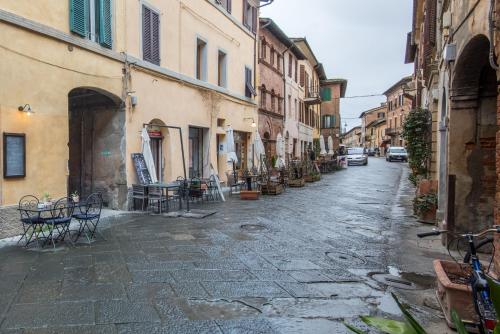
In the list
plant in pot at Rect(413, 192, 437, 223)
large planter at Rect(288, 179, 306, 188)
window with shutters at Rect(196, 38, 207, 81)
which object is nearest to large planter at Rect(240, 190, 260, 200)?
window with shutters at Rect(196, 38, 207, 81)

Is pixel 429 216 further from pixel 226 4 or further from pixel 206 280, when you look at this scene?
pixel 226 4

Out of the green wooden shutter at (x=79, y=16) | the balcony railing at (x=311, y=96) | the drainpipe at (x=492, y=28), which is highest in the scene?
the balcony railing at (x=311, y=96)

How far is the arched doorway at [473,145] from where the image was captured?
6.45m

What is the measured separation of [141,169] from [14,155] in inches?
139

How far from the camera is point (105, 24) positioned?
9.62 metres

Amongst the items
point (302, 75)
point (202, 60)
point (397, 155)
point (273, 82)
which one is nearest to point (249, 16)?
point (273, 82)

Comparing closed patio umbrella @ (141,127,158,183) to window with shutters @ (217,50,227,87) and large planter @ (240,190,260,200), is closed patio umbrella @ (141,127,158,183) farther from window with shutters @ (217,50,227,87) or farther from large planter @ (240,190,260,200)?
window with shutters @ (217,50,227,87)

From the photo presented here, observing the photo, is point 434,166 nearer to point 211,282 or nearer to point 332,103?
point 211,282

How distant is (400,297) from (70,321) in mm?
3365

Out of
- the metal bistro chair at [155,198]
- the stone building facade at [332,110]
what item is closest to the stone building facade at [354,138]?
the stone building facade at [332,110]

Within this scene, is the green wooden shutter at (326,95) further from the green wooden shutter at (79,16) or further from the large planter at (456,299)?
the large planter at (456,299)

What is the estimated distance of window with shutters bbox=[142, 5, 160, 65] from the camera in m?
11.1

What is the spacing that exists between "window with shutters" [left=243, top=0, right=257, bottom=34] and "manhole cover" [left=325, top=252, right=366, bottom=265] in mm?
13723

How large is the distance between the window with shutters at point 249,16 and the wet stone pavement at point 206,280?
1189 cm
